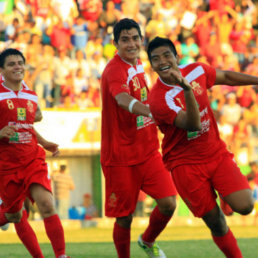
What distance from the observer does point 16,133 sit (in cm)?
893

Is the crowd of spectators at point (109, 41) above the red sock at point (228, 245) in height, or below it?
above

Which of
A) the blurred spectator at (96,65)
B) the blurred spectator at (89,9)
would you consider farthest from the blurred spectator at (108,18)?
the blurred spectator at (96,65)

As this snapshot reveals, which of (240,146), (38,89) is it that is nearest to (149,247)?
(38,89)

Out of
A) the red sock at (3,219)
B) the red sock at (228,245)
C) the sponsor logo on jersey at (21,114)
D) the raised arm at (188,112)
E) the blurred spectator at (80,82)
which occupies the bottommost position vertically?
the red sock at (3,219)

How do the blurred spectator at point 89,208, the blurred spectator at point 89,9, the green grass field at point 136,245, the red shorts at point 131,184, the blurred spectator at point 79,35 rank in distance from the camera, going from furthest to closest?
the blurred spectator at point 89,9, the blurred spectator at point 79,35, the blurred spectator at point 89,208, the green grass field at point 136,245, the red shorts at point 131,184

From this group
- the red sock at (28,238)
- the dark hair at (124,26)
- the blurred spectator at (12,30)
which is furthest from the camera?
the blurred spectator at (12,30)

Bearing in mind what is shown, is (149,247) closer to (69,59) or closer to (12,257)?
(12,257)

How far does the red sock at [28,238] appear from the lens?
9.05 meters

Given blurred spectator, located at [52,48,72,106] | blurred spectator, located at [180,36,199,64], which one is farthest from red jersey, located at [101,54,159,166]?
blurred spectator, located at [180,36,199,64]

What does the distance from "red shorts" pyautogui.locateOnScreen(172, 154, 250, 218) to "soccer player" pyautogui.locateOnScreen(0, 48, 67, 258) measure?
1.70 m

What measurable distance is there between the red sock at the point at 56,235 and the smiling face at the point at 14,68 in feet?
5.45

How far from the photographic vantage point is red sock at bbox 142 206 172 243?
8.94m

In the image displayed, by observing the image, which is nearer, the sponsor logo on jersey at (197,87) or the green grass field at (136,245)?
the sponsor logo on jersey at (197,87)

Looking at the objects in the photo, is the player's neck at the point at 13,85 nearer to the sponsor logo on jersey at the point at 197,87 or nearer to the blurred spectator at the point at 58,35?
the sponsor logo on jersey at the point at 197,87
